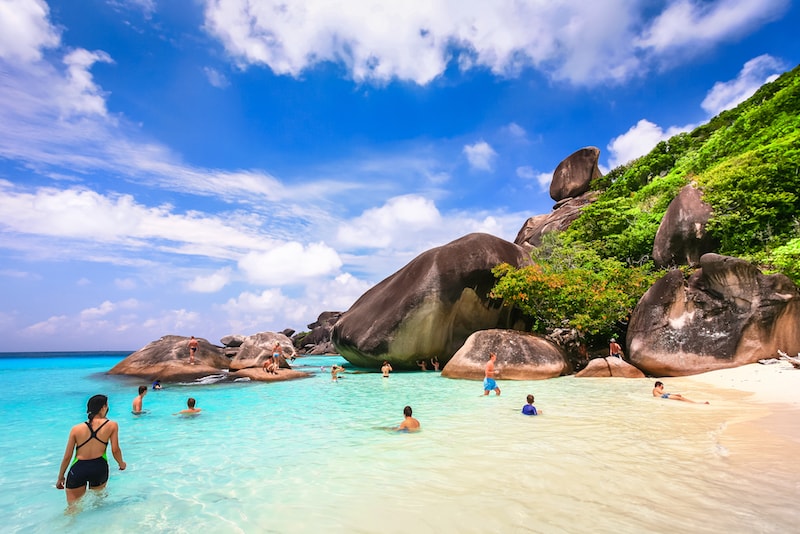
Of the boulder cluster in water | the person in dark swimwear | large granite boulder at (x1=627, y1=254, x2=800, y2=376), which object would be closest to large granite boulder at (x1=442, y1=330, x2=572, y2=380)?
the boulder cluster in water

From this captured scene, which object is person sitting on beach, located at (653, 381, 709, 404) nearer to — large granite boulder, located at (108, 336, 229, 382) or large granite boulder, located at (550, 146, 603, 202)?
large granite boulder, located at (108, 336, 229, 382)

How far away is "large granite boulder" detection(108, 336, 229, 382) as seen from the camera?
17266mm


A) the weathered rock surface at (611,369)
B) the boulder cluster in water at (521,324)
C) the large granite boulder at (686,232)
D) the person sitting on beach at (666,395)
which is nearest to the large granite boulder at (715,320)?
the boulder cluster in water at (521,324)

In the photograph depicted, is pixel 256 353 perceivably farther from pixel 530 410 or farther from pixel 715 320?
pixel 715 320

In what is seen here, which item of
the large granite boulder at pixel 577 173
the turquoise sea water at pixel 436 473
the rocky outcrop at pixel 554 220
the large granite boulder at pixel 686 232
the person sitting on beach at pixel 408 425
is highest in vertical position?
the large granite boulder at pixel 577 173

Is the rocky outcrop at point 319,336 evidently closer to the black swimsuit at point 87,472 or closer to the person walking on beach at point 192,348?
the person walking on beach at point 192,348

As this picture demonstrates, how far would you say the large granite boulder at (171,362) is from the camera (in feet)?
56.6

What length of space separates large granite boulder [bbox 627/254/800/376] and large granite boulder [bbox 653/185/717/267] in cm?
482

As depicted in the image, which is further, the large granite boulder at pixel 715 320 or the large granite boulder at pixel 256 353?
the large granite boulder at pixel 256 353

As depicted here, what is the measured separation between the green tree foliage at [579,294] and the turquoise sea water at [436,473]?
5.85m

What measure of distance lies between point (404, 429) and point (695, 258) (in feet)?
49.5

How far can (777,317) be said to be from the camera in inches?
426

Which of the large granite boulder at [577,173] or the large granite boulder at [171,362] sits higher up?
the large granite boulder at [577,173]

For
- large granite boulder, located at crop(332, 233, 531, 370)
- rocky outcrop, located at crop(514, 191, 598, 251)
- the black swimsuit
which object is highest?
rocky outcrop, located at crop(514, 191, 598, 251)
